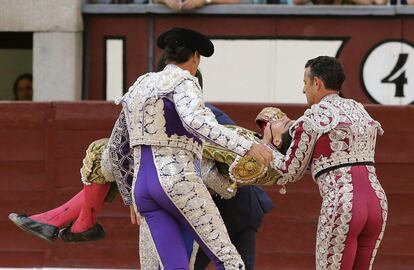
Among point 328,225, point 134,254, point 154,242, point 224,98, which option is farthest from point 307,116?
point 224,98

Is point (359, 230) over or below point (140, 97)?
below

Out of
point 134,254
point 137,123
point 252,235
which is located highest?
point 137,123

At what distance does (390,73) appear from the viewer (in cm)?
1094

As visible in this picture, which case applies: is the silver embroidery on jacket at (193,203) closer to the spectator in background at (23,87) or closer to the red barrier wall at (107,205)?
the red barrier wall at (107,205)

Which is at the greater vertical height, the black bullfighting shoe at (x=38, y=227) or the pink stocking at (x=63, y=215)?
the pink stocking at (x=63, y=215)

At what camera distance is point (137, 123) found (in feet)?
17.6

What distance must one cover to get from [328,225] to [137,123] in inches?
35.7

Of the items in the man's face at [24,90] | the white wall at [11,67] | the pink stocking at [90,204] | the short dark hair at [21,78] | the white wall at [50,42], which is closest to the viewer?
the pink stocking at [90,204]

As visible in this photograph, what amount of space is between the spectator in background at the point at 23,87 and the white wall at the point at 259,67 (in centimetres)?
153

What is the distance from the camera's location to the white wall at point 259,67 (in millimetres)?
11016

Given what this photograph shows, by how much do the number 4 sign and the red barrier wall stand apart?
275 centimetres

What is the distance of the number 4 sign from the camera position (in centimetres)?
1088

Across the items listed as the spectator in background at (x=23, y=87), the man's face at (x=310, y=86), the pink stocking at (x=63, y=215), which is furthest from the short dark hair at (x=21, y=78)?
the man's face at (x=310, y=86)

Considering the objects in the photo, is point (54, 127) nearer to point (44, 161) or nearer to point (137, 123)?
point (44, 161)
